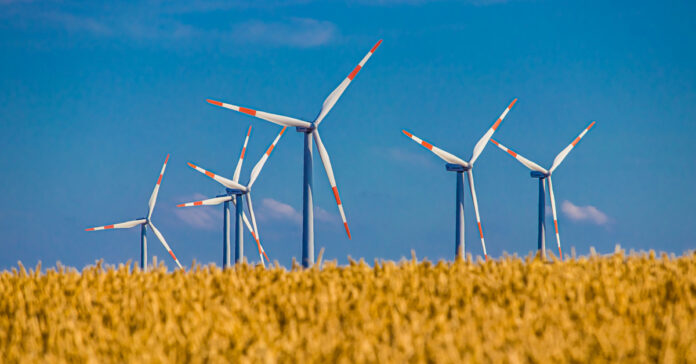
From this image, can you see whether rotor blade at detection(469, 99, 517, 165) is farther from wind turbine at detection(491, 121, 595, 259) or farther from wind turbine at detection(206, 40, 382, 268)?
wind turbine at detection(206, 40, 382, 268)

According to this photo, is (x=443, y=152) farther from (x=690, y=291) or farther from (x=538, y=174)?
(x=690, y=291)

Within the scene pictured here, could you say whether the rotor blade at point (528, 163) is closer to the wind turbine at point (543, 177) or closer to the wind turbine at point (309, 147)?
the wind turbine at point (543, 177)

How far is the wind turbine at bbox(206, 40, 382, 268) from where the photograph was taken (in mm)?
25172

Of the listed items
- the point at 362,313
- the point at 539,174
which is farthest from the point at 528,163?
the point at 362,313

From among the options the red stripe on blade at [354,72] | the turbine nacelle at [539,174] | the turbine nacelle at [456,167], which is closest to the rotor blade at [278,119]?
the red stripe on blade at [354,72]

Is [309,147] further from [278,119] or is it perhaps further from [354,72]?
[354,72]

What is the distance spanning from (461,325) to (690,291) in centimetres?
513

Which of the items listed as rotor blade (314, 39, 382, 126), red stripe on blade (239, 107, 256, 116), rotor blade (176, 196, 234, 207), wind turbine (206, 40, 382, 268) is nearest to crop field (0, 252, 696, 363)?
wind turbine (206, 40, 382, 268)

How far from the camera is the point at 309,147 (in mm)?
26094

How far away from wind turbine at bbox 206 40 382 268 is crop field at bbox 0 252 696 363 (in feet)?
30.0

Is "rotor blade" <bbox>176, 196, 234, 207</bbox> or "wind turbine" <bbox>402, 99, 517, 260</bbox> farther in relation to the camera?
"rotor blade" <bbox>176, 196, 234, 207</bbox>

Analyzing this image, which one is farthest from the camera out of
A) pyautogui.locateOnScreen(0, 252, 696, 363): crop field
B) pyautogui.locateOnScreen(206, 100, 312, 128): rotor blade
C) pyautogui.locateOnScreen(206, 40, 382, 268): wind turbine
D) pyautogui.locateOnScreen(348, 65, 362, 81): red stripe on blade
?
pyautogui.locateOnScreen(348, 65, 362, 81): red stripe on blade

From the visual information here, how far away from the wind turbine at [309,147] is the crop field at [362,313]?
9136 millimetres

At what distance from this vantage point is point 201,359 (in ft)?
31.4
